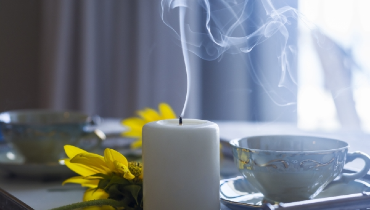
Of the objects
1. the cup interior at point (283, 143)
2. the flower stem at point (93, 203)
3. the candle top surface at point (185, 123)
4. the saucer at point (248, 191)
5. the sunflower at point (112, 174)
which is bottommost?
the saucer at point (248, 191)

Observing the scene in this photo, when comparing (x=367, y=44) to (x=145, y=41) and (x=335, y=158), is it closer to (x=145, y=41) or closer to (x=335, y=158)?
(x=145, y=41)

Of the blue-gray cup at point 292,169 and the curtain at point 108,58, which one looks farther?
the curtain at point 108,58

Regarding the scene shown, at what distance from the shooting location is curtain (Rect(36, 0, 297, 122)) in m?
2.07

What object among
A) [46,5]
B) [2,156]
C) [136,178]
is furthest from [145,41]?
[136,178]

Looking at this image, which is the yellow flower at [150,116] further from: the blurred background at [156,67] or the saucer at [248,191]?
the blurred background at [156,67]

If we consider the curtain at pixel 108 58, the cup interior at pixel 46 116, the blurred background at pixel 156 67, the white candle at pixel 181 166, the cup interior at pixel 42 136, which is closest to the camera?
the white candle at pixel 181 166

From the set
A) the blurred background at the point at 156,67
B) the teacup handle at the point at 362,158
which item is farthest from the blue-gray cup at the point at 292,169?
the blurred background at the point at 156,67

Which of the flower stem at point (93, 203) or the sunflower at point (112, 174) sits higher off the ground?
the sunflower at point (112, 174)

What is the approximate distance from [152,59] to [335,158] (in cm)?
178

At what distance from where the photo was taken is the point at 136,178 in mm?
518

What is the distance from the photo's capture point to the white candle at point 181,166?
1.45 feet

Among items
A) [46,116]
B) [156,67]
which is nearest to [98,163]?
[46,116]

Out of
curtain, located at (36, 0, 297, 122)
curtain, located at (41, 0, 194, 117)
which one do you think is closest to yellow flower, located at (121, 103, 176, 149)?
curtain, located at (36, 0, 297, 122)

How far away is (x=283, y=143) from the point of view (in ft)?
1.87
